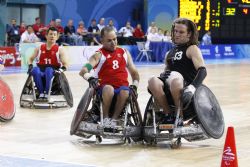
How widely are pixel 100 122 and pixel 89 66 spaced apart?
2.50 ft

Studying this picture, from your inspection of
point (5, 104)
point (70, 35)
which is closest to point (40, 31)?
point (70, 35)

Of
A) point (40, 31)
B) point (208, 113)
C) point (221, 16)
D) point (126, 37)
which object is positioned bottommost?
point (208, 113)

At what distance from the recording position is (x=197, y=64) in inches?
319

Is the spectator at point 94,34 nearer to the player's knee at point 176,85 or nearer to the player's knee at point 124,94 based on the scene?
the player's knee at point 124,94

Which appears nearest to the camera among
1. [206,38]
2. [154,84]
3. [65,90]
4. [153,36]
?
[154,84]

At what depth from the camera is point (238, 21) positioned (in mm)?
35625

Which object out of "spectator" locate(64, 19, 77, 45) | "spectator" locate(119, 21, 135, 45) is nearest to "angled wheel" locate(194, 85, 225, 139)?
"spectator" locate(64, 19, 77, 45)

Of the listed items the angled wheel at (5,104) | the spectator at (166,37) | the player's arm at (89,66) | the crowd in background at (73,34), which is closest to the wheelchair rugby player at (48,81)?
the angled wheel at (5,104)

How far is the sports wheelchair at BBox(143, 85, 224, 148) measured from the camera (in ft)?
26.0

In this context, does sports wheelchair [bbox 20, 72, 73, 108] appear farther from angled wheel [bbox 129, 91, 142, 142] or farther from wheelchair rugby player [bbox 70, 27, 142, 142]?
angled wheel [bbox 129, 91, 142, 142]

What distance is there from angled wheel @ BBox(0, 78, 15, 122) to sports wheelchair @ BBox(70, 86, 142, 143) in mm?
1967

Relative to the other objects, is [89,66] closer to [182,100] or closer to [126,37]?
[182,100]

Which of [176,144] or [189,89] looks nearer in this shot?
[189,89]

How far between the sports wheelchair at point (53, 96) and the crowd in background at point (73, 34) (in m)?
12.4
